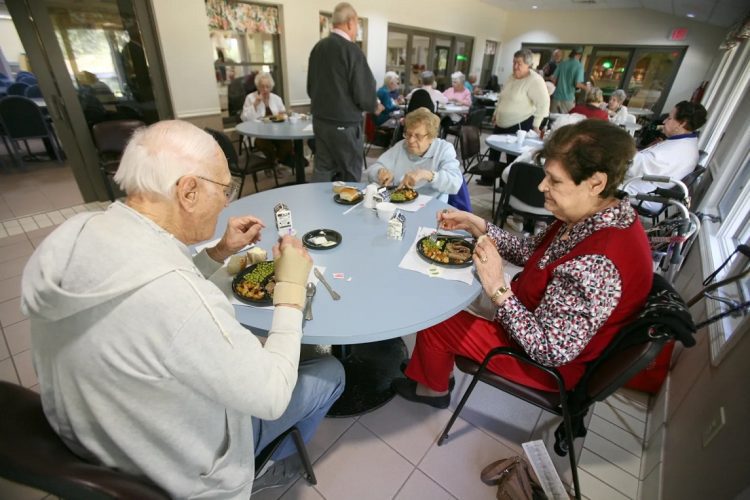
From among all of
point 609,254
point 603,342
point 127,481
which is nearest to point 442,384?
point 603,342

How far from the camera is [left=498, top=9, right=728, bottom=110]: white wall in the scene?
802cm

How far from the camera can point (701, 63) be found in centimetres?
812

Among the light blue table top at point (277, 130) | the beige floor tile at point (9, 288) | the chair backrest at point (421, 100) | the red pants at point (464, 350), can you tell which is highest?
the chair backrest at point (421, 100)

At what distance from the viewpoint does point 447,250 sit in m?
1.36

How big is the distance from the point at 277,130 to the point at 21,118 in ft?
12.2

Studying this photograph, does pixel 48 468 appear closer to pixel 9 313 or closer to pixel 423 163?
pixel 423 163

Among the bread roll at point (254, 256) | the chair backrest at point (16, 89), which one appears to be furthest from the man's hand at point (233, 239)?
the chair backrest at point (16, 89)

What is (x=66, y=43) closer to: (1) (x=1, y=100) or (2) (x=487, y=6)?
(1) (x=1, y=100)

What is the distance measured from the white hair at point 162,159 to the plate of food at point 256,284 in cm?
41

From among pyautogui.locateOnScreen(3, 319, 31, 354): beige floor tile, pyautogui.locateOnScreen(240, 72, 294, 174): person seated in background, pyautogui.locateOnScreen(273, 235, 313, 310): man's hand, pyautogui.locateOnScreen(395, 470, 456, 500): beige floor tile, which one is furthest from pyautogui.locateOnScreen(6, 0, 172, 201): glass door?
pyautogui.locateOnScreen(395, 470, 456, 500): beige floor tile

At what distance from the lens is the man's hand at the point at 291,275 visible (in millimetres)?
862

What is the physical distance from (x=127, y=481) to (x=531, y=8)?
12.6 m

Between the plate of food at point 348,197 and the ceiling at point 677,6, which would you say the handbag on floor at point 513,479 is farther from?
the ceiling at point 677,6

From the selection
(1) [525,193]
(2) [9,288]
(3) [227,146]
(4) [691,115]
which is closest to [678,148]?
(4) [691,115]
